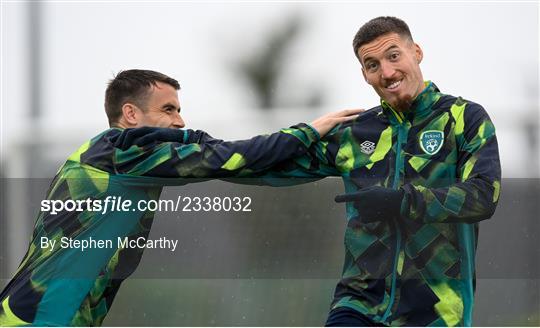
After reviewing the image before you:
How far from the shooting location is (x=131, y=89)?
340 cm

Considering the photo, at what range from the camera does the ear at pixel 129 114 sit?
337 cm

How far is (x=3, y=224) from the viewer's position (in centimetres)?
366

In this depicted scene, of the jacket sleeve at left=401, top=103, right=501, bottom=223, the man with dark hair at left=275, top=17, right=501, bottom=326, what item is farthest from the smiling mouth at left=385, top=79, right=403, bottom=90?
the jacket sleeve at left=401, top=103, right=501, bottom=223

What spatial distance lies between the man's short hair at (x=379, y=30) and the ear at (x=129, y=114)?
0.72 metres

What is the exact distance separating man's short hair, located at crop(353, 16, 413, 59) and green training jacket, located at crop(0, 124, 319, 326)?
283 millimetres

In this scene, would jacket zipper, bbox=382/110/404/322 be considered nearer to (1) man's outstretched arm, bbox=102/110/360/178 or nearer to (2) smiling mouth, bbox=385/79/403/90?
(2) smiling mouth, bbox=385/79/403/90

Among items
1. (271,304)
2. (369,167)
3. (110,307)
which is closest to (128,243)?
(110,307)

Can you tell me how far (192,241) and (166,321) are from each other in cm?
26

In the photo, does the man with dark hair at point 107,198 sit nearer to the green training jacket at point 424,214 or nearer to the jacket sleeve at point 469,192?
the green training jacket at point 424,214

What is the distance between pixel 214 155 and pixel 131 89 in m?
0.43

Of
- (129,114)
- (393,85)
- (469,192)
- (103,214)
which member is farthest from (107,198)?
(469,192)

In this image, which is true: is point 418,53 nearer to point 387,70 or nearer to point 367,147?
point 387,70

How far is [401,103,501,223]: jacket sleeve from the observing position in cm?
281

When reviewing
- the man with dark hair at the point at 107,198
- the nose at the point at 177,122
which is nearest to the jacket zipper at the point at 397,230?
the man with dark hair at the point at 107,198
